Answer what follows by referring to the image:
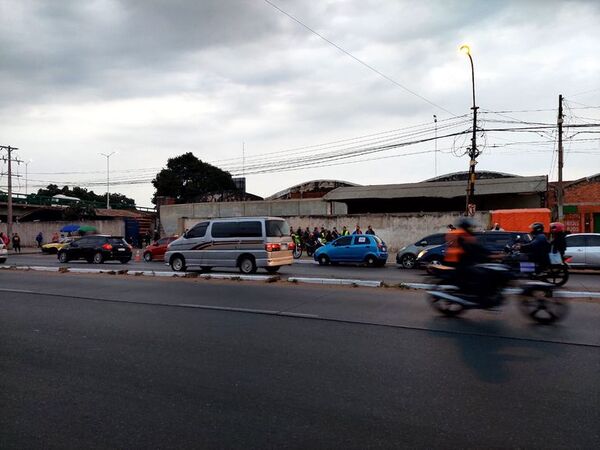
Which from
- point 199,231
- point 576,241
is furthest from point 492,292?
point 576,241

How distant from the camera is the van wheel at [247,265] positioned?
651 inches

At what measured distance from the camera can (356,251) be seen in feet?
70.2

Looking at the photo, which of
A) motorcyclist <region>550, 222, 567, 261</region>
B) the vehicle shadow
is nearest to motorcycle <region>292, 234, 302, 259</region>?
motorcyclist <region>550, 222, 567, 261</region>

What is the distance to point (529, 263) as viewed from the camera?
8.59 meters

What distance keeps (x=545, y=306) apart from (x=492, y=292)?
0.98 m

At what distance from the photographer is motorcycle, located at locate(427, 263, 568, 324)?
769cm

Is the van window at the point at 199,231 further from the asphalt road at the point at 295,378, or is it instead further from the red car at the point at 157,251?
the red car at the point at 157,251

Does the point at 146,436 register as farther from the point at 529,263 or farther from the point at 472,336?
the point at 529,263

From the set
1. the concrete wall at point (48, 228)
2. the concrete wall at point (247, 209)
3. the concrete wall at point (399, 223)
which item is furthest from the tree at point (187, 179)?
the concrete wall at point (399, 223)

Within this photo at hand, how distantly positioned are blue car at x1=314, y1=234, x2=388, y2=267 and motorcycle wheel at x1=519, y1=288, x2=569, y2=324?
1287 cm

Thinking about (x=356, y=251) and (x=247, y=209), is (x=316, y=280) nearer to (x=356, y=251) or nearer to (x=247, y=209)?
(x=356, y=251)

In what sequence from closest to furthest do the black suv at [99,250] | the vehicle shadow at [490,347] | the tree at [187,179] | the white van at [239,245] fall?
1. the vehicle shadow at [490,347]
2. the white van at [239,245]
3. the black suv at [99,250]
4. the tree at [187,179]

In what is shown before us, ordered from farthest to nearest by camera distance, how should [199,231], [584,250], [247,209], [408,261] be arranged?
[247,209] < [408,261] < [199,231] < [584,250]

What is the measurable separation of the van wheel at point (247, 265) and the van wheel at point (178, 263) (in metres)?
2.42
